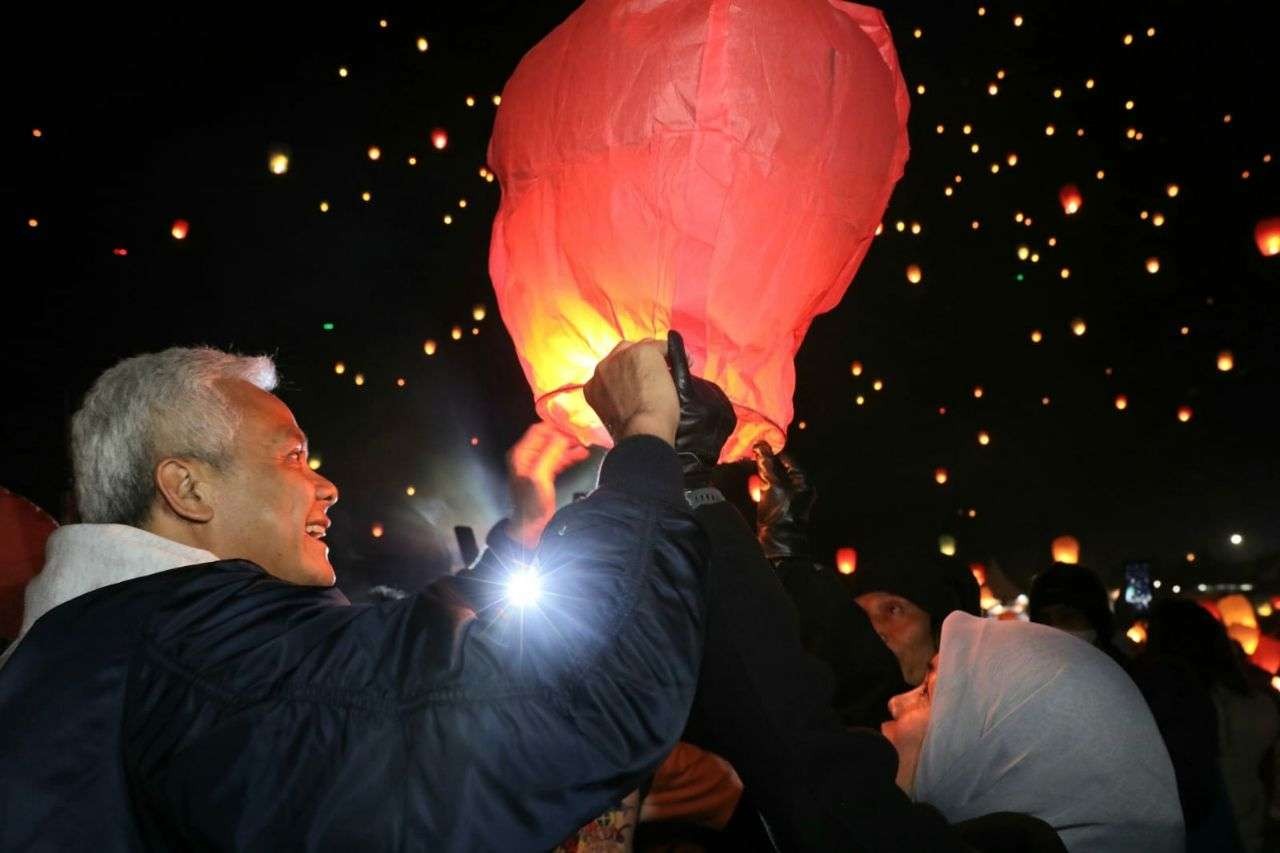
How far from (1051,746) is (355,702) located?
4.68ft

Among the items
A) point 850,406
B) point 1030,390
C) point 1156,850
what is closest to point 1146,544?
point 1030,390

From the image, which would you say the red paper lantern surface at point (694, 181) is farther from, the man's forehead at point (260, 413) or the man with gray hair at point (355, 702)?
the man with gray hair at point (355, 702)

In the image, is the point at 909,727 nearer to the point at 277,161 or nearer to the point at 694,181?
the point at 694,181

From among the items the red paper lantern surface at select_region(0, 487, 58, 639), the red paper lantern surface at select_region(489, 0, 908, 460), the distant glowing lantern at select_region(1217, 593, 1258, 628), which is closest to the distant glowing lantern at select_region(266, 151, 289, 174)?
the red paper lantern surface at select_region(0, 487, 58, 639)

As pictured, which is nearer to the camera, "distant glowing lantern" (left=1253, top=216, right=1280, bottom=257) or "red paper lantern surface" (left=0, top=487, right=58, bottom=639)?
"red paper lantern surface" (left=0, top=487, right=58, bottom=639)

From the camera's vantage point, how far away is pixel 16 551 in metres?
2.83

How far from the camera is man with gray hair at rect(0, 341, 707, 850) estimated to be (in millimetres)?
932

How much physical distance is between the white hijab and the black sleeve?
0.29 metres

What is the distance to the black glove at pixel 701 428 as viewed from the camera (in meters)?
1.66

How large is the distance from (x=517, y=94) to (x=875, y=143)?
806 mm

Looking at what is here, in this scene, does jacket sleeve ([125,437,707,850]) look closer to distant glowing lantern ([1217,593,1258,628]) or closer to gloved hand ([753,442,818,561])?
gloved hand ([753,442,818,561])

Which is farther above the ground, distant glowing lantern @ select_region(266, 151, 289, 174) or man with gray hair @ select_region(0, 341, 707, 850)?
distant glowing lantern @ select_region(266, 151, 289, 174)

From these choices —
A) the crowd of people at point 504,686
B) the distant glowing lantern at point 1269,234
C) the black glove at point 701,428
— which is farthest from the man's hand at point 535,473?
the distant glowing lantern at point 1269,234

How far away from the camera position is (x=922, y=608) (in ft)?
10.8
